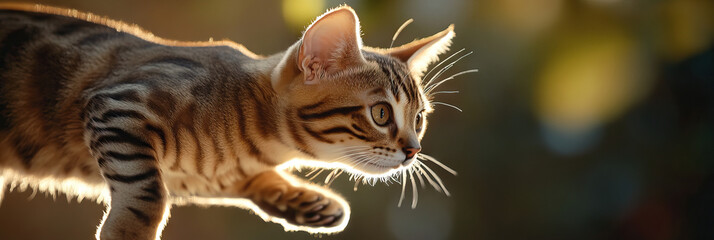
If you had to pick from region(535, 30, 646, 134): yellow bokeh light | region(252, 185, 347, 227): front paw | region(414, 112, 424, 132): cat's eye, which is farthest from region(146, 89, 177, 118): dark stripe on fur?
region(535, 30, 646, 134): yellow bokeh light

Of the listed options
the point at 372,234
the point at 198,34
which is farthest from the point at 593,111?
the point at 198,34

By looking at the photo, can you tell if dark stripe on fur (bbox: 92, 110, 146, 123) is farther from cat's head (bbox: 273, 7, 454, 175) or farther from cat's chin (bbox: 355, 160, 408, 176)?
cat's chin (bbox: 355, 160, 408, 176)

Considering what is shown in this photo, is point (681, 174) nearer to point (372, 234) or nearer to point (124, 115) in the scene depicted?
point (372, 234)

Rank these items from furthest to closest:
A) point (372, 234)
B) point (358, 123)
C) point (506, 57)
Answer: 1. point (506, 57)
2. point (372, 234)
3. point (358, 123)

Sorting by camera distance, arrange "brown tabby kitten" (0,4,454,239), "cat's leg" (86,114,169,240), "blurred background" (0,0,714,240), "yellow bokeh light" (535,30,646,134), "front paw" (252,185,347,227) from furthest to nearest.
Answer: "yellow bokeh light" (535,30,646,134) < "blurred background" (0,0,714,240) < "front paw" (252,185,347,227) < "brown tabby kitten" (0,4,454,239) < "cat's leg" (86,114,169,240)

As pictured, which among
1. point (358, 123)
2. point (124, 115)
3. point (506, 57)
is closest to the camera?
point (124, 115)

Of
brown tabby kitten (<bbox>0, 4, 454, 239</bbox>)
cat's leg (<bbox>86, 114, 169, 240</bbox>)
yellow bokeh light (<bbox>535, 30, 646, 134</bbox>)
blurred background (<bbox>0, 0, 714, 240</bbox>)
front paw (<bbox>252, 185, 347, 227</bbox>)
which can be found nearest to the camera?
cat's leg (<bbox>86, 114, 169, 240</bbox>)

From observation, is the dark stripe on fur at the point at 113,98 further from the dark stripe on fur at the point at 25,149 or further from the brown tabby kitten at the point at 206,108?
the dark stripe on fur at the point at 25,149
